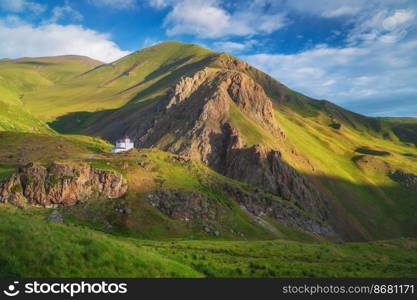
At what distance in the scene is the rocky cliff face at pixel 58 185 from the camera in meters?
66.5

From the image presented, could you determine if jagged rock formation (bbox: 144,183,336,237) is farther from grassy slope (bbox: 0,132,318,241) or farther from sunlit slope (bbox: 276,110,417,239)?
sunlit slope (bbox: 276,110,417,239)

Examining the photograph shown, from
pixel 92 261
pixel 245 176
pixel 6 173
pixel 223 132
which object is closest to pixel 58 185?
pixel 6 173

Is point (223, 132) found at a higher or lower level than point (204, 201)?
higher

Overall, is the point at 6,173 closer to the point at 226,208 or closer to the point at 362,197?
the point at 226,208

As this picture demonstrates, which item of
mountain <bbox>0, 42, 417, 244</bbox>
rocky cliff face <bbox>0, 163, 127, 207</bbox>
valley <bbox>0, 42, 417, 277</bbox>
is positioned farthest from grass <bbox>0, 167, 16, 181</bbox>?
mountain <bbox>0, 42, 417, 244</bbox>

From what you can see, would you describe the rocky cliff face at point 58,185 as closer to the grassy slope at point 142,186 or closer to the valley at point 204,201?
the valley at point 204,201

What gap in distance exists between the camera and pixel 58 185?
6881 centimetres

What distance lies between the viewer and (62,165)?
235ft

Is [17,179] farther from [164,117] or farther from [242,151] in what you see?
[164,117]

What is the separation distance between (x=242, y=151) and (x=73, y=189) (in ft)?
265

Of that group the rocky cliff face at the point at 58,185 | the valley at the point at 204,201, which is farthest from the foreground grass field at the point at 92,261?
the rocky cliff face at the point at 58,185

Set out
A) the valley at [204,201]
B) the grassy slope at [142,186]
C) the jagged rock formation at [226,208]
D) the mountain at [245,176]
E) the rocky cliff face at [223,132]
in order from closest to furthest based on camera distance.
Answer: the valley at [204,201] < the grassy slope at [142,186] < the jagged rock formation at [226,208] < the mountain at [245,176] < the rocky cliff face at [223,132]

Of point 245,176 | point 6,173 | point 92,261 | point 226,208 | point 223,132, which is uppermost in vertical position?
point 223,132

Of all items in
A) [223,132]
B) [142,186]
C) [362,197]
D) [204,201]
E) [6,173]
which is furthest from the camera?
[362,197]
